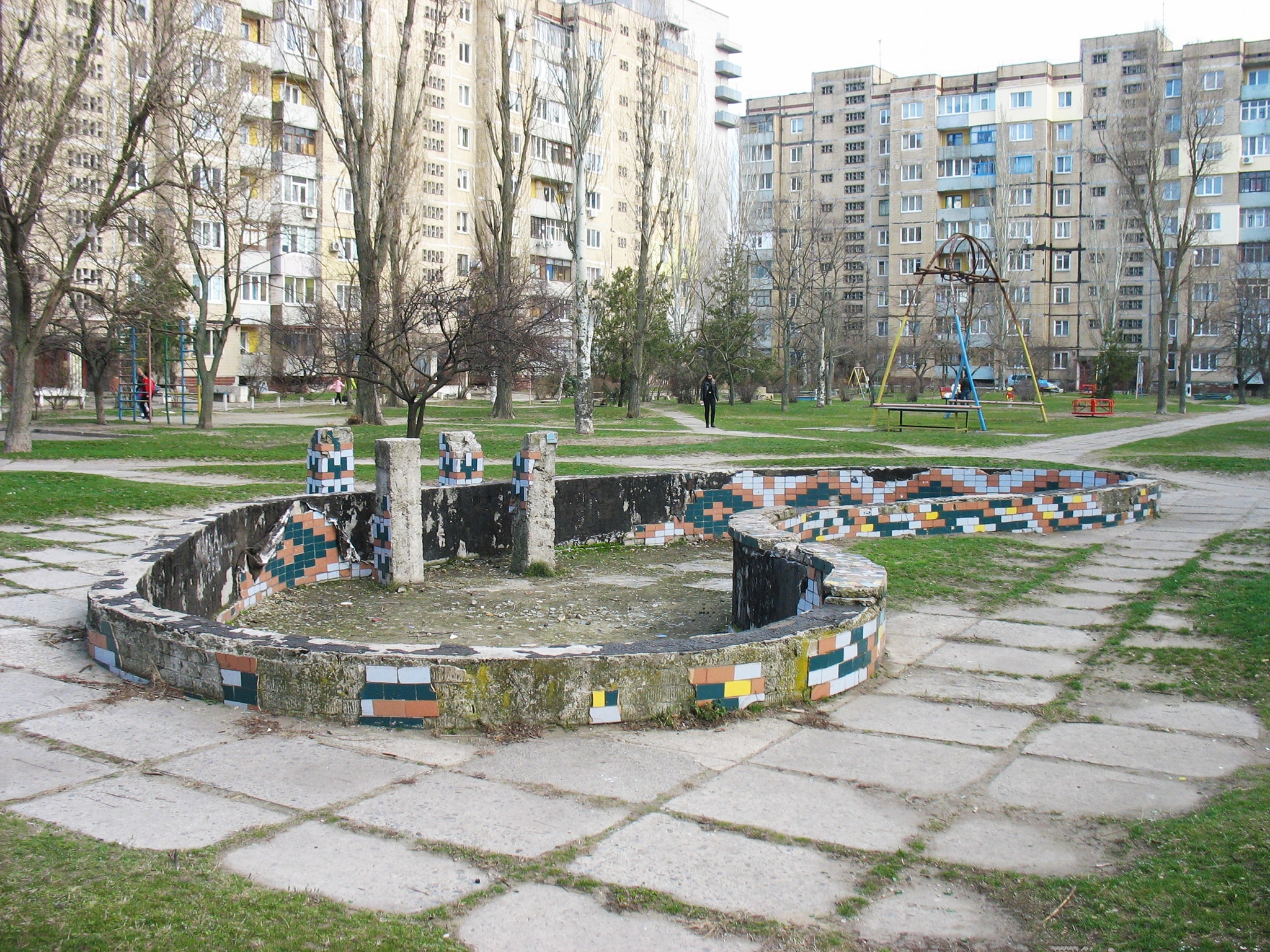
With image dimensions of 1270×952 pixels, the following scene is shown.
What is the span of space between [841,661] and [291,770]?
248 centimetres

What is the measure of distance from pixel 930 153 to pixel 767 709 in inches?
3339

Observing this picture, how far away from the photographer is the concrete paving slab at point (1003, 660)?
5.57m

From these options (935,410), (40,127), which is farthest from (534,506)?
(935,410)

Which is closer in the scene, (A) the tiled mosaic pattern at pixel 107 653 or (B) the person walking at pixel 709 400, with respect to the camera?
(A) the tiled mosaic pattern at pixel 107 653

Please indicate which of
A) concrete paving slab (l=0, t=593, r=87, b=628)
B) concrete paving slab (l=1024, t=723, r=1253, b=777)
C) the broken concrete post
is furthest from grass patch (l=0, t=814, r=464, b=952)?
the broken concrete post

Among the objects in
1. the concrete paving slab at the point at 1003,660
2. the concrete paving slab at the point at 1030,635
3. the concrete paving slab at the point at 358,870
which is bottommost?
the concrete paving slab at the point at 1003,660

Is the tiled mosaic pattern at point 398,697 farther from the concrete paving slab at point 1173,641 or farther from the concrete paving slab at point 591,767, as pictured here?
the concrete paving slab at point 1173,641

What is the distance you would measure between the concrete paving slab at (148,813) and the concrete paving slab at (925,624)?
3939 millimetres

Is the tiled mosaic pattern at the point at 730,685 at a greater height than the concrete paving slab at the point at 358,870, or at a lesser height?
greater

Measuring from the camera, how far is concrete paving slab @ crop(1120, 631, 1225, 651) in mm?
5957

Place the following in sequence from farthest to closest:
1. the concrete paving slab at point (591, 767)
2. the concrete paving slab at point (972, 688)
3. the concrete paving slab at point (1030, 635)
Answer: the concrete paving slab at point (1030, 635), the concrete paving slab at point (972, 688), the concrete paving slab at point (591, 767)

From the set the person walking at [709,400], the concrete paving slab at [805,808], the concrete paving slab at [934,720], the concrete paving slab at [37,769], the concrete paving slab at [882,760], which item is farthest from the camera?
the person walking at [709,400]

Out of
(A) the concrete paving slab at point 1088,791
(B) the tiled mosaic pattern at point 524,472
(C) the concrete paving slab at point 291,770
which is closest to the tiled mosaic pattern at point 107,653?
(C) the concrete paving slab at point 291,770

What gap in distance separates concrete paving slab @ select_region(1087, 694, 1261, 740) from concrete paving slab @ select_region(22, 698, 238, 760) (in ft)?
12.2
